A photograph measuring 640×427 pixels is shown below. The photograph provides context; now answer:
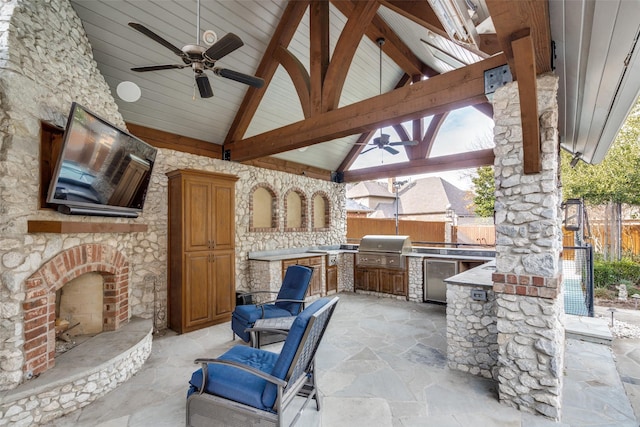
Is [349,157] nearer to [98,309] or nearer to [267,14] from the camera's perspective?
[267,14]

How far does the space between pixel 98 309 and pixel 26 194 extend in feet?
5.33

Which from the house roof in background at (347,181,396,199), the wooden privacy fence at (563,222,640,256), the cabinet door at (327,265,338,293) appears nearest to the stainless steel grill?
the cabinet door at (327,265,338,293)


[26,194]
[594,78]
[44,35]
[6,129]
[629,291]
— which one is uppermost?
[44,35]

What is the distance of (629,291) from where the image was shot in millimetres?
6484

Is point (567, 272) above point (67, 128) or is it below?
below

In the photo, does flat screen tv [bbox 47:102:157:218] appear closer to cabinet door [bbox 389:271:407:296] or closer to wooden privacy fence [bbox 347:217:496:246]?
cabinet door [bbox 389:271:407:296]

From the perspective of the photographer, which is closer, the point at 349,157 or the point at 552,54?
the point at 552,54

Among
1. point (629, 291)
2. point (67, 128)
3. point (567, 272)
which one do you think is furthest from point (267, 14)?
point (629, 291)

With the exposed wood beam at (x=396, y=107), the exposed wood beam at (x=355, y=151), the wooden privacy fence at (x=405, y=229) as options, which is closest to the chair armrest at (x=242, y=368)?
the exposed wood beam at (x=396, y=107)

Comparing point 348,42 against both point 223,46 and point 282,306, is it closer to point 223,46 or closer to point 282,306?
point 223,46

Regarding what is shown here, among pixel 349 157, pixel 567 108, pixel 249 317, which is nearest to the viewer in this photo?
pixel 567 108

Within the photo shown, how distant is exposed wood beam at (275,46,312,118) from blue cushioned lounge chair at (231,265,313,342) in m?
2.29

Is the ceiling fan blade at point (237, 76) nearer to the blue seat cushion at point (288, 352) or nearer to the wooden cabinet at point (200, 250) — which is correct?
the wooden cabinet at point (200, 250)

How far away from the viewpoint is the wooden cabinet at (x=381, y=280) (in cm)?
648
